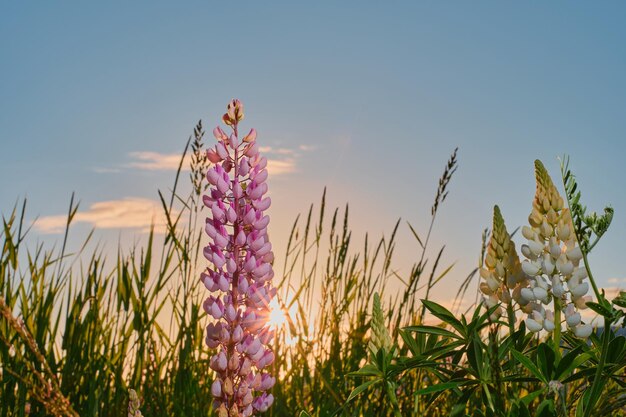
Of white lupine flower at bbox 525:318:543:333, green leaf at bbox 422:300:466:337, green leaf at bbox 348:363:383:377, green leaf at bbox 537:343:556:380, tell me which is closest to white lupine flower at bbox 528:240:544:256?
white lupine flower at bbox 525:318:543:333

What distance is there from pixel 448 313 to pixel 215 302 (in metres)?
0.68

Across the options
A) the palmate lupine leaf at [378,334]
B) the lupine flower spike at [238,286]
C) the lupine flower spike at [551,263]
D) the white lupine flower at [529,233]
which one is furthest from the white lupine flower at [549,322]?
the lupine flower spike at [238,286]

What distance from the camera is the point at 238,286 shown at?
1.96 metres

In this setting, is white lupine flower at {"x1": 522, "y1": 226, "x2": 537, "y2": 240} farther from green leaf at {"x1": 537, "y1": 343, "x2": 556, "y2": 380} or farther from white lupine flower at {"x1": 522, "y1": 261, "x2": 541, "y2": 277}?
green leaf at {"x1": 537, "y1": 343, "x2": 556, "y2": 380}

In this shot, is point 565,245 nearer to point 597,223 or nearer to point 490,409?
point 490,409

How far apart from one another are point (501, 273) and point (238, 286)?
851 millimetres

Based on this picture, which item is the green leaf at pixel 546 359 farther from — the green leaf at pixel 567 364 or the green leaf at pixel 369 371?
the green leaf at pixel 369 371

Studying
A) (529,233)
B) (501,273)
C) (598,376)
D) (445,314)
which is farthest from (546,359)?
(529,233)

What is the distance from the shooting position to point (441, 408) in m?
3.78

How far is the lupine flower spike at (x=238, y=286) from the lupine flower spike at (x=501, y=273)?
72cm

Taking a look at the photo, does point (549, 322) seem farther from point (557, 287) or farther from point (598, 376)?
point (598, 376)

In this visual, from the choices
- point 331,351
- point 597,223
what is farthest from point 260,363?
point 331,351

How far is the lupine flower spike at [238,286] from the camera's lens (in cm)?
194

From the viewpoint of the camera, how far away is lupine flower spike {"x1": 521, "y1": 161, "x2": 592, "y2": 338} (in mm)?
2289
